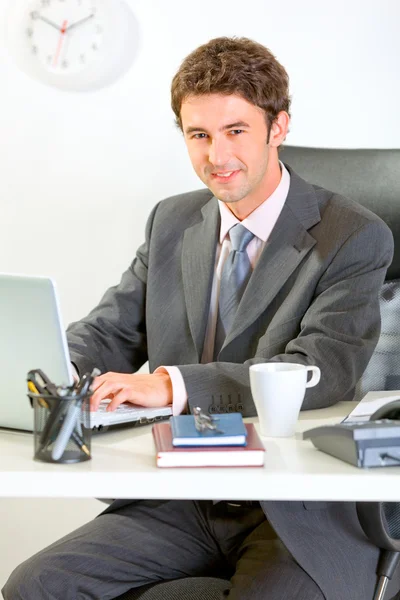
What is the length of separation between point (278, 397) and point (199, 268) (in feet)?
2.12

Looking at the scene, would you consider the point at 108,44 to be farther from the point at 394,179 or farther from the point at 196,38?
the point at 394,179

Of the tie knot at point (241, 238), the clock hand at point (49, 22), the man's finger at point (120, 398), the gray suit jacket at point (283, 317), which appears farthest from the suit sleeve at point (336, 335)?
the clock hand at point (49, 22)

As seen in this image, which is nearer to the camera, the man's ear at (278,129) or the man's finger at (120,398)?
the man's finger at (120,398)

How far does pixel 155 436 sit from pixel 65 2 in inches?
74.8

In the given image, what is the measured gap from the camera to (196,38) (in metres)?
2.84

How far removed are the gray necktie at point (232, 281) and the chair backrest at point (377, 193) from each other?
274 mm

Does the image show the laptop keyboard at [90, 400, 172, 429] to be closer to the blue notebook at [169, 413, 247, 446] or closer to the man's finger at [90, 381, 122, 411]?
the man's finger at [90, 381, 122, 411]

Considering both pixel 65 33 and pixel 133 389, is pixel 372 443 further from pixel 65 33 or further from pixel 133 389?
pixel 65 33

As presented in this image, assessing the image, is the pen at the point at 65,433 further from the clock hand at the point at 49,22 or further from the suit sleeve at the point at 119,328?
the clock hand at the point at 49,22

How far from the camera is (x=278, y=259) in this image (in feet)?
6.03

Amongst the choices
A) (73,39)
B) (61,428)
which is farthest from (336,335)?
(73,39)

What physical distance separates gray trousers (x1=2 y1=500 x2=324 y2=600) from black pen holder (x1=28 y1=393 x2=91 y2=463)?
1.17 ft

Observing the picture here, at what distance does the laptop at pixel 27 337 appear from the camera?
126 cm

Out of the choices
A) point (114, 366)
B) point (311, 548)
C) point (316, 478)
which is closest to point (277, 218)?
point (114, 366)
